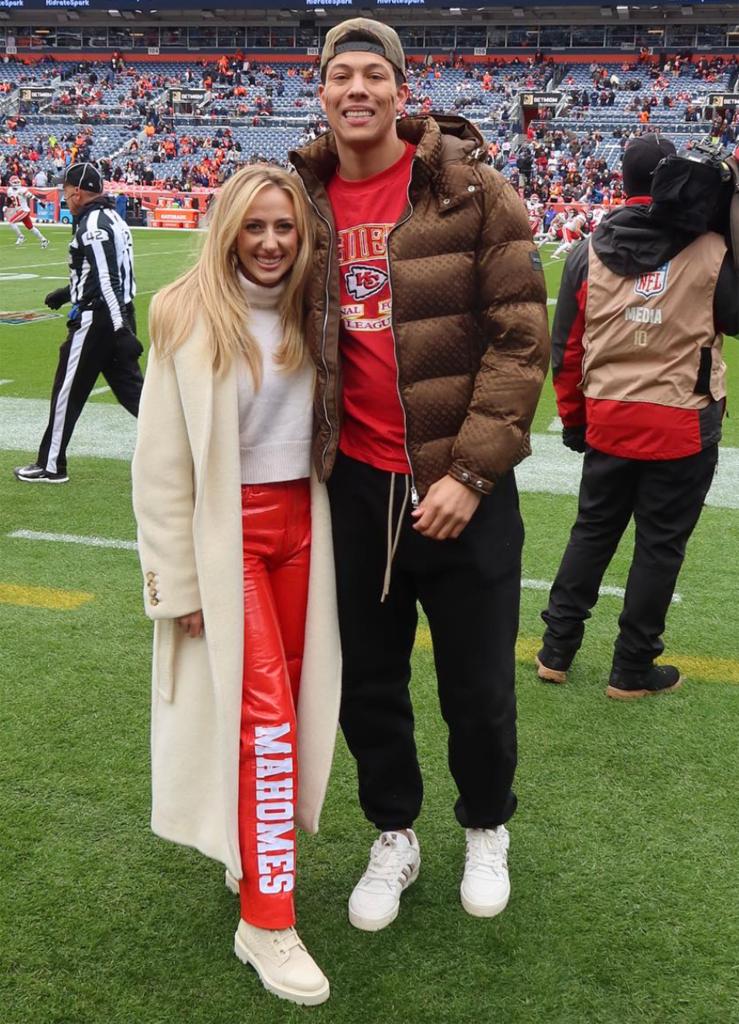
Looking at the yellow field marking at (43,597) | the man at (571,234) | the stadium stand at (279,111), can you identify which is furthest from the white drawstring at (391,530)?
the stadium stand at (279,111)

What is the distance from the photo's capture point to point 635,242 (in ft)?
10.9

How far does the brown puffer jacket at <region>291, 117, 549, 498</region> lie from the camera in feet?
6.87

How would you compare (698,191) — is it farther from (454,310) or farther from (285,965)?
(285,965)

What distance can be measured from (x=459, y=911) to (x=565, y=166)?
38.2 m

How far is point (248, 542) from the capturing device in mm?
2246

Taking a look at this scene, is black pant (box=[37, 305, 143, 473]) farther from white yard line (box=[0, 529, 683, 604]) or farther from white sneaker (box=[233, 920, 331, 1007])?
white sneaker (box=[233, 920, 331, 1007])

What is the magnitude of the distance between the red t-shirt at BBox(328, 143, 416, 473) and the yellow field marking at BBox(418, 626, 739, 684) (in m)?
1.94

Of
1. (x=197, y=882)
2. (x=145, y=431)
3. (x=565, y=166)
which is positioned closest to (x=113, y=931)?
(x=197, y=882)

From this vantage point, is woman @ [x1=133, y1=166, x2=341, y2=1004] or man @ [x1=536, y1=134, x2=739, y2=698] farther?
man @ [x1=536, y1=134, x2=739, y2=698]

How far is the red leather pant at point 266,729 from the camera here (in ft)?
7.23

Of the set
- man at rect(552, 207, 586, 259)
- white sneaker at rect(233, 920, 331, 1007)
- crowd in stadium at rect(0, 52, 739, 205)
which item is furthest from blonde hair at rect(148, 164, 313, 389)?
crowd in stadium at rect(0, 52, 739, 205)

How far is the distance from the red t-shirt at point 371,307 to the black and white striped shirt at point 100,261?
426 centimetres

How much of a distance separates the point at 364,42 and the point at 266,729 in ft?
4.63

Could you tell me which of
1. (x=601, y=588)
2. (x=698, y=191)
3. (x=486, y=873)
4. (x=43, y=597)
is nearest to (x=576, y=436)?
(x=698, y=191)
